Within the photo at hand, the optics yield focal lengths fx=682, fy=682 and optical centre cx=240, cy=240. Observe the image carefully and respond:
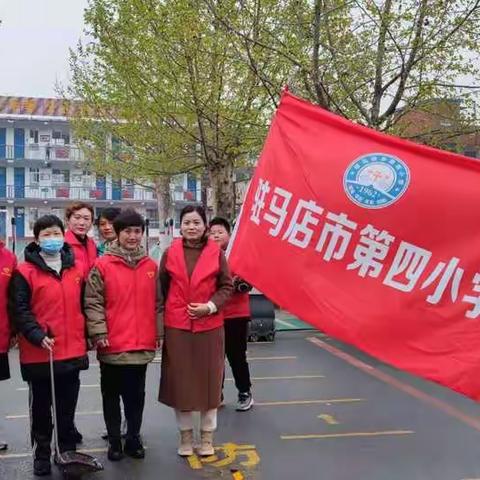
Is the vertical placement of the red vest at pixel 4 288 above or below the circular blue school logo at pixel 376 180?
below

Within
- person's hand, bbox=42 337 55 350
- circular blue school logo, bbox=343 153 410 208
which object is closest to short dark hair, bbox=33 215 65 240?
person's hand, bbox=42 337 55 350

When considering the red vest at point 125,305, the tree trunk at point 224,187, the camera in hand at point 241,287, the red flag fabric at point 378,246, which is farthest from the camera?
the tree trunk at point 224,187

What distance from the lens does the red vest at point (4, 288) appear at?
166 inches

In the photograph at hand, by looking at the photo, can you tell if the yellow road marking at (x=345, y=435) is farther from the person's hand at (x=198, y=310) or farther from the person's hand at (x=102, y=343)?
the person's hand at (x=102, y=343)

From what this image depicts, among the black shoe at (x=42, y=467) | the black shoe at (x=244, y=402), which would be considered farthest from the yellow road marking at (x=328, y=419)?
the black shoe at (x=42, y=467)

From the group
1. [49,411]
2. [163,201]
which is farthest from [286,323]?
[163,201]

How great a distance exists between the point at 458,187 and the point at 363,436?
2.42m

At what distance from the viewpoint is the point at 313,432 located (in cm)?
519

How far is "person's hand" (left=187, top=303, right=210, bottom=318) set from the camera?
14.1ft

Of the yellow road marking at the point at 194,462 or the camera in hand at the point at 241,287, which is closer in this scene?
the yellow road marking at the point at 194,462

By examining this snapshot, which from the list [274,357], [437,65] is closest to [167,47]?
[437,65]

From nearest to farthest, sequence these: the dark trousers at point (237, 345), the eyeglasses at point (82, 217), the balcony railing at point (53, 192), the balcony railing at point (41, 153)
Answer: the eyeglasses at point (82, 217) < the dark trousers at point (237, 345) < the balcony railing at point (41, 153) < the balcony railing at point (53, 192)

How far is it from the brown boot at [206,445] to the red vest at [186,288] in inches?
29.3

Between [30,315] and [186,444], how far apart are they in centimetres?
140
